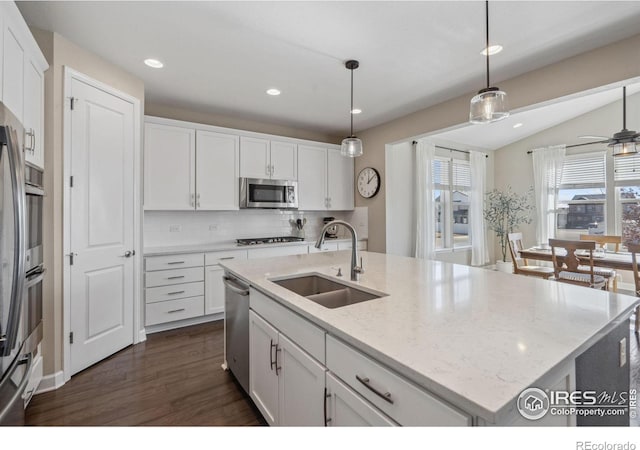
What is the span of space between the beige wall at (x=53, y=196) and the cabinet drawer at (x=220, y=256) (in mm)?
1373

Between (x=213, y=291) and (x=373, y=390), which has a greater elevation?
(x=373, y=390)

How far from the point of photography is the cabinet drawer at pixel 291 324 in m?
1.22

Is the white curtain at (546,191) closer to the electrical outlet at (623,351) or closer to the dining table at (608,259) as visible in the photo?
the dining table at (608,259)

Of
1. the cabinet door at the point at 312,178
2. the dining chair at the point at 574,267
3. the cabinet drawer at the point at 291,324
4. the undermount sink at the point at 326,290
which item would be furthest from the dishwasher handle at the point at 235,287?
the dining chair at the point at 574,267

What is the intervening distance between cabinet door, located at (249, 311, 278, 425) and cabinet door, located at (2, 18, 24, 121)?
174 cm

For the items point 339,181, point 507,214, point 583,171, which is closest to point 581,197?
point 583,171

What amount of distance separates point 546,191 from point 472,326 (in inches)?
223

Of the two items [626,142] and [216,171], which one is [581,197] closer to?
[626,142]

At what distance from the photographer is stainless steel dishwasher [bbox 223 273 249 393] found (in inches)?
76.6

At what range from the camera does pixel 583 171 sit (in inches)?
202

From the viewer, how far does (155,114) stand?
11.9 feet

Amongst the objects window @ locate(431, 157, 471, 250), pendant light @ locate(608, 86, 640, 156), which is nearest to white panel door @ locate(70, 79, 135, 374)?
window @ locate(431, 157, 471, 250)

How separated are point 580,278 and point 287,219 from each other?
3712mm
